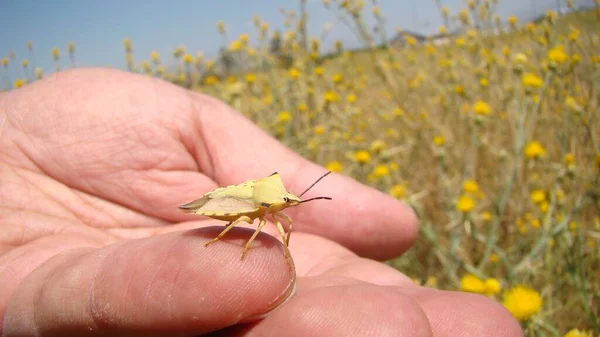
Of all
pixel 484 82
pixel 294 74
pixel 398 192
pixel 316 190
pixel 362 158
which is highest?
pixel 294 74

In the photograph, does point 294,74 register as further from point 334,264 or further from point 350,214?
point 334,264

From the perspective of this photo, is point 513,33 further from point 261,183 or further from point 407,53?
point 261,183

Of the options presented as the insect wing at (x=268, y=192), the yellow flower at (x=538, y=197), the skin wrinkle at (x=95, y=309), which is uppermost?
the insect wing at (x=268, y=192)

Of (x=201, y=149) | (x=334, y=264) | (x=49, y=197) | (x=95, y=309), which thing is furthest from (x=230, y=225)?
(x=49, y=197)

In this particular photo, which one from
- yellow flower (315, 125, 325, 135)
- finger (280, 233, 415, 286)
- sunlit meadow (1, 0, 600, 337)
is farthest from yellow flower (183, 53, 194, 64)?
finger (280, 233, 415, 286)

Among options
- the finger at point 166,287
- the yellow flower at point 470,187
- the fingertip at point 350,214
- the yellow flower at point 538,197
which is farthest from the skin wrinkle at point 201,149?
the yellow flower at point 538,197

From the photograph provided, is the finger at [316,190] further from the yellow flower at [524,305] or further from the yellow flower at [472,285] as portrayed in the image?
the yellow flower at [524,305]
